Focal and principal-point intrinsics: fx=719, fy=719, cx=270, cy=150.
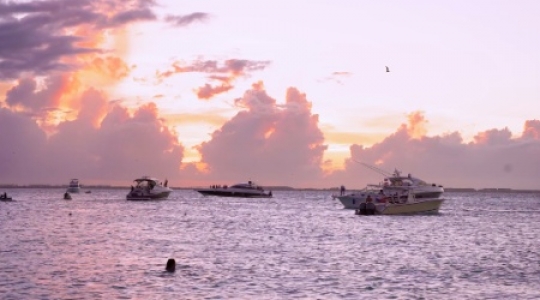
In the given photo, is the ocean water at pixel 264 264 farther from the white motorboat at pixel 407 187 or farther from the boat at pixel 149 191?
the boat at pixel 149 191

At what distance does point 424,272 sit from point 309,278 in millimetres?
8520

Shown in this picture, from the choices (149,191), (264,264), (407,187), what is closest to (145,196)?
(149,191)

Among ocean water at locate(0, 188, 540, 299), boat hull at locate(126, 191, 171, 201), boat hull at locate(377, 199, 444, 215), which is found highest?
boat hull at locate(126, 191, 171, 201)

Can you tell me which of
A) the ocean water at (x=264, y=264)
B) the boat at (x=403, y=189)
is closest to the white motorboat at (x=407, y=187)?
the boat at (x=403, y=189)

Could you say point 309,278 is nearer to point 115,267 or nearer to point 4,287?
point 115,267

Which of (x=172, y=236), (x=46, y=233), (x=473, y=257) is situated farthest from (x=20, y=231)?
(x=473, y=257)

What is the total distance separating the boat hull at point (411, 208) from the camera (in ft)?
344

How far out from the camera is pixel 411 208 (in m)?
108

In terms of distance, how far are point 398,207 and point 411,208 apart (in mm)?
4201

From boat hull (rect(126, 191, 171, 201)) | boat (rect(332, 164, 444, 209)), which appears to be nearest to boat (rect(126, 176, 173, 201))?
boat hull (rect(126, 191, 171, 201))

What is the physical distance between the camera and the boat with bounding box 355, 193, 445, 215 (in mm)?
105125

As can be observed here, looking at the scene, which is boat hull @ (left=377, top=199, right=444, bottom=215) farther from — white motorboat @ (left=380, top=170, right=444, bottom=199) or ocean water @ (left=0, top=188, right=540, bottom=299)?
ocean water @ (left=0, top=188, right=540, bottom=299)

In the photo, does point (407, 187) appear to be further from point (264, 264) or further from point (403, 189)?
point (264, 264)

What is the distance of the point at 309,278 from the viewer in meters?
42.3
